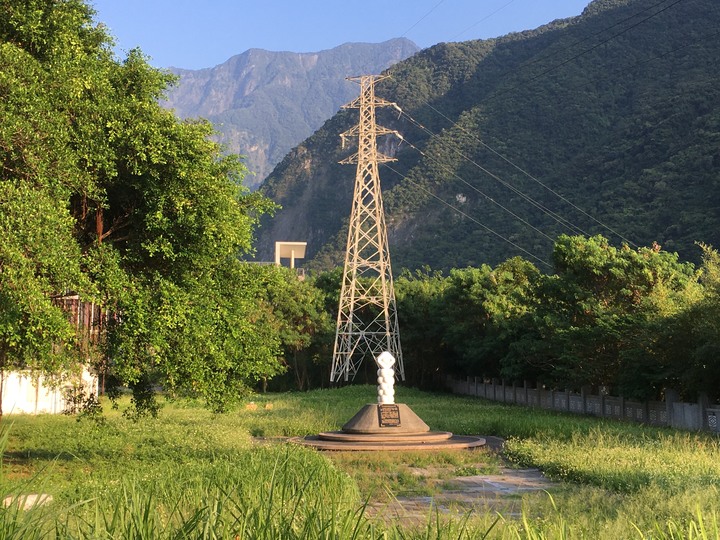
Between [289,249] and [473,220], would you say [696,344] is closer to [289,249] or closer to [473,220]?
→ [289,249]

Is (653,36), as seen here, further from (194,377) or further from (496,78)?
(194,377)

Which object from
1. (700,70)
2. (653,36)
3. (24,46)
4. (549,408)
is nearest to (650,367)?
(549,408)

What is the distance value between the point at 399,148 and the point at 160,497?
4424 inches

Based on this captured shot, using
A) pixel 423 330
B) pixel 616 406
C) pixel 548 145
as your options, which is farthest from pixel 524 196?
pixel 616 406

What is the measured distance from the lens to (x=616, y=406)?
1270 inches

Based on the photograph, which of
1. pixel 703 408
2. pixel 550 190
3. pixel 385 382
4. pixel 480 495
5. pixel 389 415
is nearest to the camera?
pixel 480 495

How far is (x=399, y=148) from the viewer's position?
11894 centimetres

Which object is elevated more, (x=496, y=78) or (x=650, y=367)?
(x=496, y=78)

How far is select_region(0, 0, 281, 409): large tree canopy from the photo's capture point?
1385 centimetres

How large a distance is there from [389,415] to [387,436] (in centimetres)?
81

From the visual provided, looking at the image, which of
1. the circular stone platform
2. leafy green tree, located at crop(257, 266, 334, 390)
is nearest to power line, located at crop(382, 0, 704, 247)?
leafy green tree, located at crop(257, 266, 334, 390)

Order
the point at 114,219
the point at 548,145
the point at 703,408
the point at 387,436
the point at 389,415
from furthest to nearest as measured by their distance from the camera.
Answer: the point at 548,145, the point at 703,408, the point at 389,415, the point at 387,436, the point at 114,219

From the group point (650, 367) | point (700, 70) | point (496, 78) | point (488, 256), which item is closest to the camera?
point (650, 367)

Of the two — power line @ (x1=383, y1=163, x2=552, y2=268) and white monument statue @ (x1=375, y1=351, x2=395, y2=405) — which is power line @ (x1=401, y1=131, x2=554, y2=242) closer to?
power line @ (x1=383, y1=163, x2=552, y2=268)
